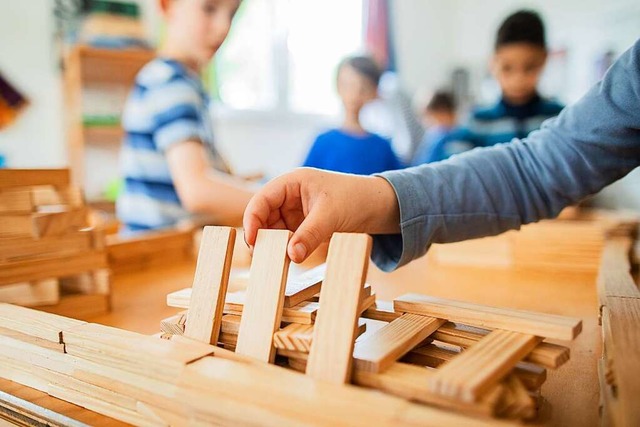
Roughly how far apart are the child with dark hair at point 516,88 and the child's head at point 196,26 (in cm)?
109

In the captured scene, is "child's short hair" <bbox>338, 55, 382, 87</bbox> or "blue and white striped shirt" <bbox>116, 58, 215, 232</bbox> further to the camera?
"child's short hair" <bbox>338, 55, 382, 87</bbox>

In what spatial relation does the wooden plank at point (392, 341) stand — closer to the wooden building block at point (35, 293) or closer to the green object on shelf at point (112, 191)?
the wooden building block at point (35, 293)

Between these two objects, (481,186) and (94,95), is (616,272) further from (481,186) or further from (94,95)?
(94,95)

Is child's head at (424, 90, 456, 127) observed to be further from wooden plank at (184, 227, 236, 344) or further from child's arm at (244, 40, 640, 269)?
wooden plank at (184, 227, 236, 344)

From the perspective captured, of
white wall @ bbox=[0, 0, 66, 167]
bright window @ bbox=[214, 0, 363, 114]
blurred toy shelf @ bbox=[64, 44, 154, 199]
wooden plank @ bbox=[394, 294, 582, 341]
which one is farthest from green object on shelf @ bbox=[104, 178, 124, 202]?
wooden plank @ bbox=[394, 294, 582, 341]

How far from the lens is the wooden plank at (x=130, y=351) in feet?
1.50

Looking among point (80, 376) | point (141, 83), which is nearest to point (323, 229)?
point (80, 376)

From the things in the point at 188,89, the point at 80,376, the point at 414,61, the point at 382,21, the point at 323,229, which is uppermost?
the point at 382,21

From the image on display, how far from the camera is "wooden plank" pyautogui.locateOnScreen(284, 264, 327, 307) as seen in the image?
0.54m

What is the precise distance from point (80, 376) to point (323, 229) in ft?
0.94

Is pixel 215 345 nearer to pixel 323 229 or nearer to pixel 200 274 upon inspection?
pixel 200 274

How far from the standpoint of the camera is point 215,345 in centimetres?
52

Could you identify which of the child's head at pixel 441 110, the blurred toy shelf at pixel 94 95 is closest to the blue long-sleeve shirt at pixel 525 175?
the blurred toy shelf at pixel 94 95

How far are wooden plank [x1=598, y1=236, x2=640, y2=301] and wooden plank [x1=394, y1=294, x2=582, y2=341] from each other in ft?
0.73
